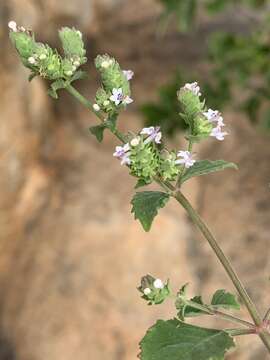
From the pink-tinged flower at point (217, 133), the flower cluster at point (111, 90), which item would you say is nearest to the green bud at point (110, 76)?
the flower cluster at point (111, 90)

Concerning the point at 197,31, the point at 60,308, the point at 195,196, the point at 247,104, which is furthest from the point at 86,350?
the point at 197,31

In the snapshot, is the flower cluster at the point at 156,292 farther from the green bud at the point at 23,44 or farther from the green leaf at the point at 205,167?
the green bud at the point at 23,44

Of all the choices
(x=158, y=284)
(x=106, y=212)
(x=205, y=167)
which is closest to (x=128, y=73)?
(x=205, y=167)

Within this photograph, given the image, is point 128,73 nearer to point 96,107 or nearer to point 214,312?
point 96,107

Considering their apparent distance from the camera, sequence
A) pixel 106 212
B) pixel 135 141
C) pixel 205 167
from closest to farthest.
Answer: pixel 135 141 < pixel 205 167 < pixel 106 212

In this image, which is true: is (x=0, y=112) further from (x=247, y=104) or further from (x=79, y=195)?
(x=247, y=104)
